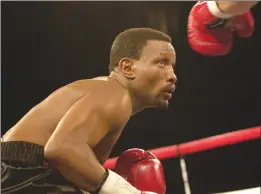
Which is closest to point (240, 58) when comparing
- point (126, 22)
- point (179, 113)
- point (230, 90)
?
point (230, 90)

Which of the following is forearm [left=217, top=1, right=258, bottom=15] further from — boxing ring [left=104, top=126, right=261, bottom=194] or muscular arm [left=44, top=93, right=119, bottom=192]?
boxing ring [left=104, top=126, right=261, bottom=194]

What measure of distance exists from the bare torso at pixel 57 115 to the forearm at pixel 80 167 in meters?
0.05

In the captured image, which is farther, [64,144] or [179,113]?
[179,113]

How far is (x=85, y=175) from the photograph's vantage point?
110 centimetres

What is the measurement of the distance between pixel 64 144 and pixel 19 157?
0.15 meters

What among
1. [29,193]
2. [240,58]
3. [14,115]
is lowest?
[14,115]

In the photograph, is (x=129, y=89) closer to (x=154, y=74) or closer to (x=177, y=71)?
(x=154, y=74)

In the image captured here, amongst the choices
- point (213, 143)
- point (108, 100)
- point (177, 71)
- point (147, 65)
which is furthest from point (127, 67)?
point (177, 71)

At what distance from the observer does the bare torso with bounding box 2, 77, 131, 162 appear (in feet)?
3.88

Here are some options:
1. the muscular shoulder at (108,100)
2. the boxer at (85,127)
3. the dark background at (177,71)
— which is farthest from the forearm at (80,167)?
the dark background at (177,71)

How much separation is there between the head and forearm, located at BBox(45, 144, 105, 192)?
0.90ft

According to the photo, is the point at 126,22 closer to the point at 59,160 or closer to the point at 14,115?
the point at 14,115

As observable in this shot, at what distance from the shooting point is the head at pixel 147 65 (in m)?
1.30

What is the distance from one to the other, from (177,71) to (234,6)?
179 inches
